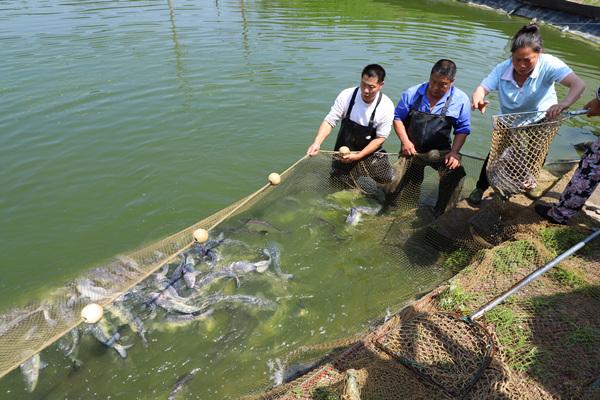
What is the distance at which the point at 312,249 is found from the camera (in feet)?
19.9

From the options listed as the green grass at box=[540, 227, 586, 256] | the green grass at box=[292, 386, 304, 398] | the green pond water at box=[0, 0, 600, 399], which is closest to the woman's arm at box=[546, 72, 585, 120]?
the green grass at box=[540, 227, 586, 256]

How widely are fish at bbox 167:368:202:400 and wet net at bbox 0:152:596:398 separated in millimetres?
688

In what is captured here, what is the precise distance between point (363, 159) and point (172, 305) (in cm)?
346

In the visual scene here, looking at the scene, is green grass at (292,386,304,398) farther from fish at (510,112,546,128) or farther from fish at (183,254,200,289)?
fish at (510,112,546,128)

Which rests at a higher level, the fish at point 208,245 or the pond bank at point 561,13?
the pond bank at point 561,13

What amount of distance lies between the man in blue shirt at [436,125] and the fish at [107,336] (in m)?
4.43

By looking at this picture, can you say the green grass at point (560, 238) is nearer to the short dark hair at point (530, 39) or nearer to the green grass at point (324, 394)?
the short dark hair at point (530, 39)

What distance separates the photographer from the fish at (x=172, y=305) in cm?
484

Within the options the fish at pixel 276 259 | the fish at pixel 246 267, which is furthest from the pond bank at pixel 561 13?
the fish at pixel 246 267

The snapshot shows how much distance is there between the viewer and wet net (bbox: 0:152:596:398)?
10.6ft

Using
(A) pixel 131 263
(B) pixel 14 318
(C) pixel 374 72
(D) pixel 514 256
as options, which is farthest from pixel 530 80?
(B) pixel 14 318

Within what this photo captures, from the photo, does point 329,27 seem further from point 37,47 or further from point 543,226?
point 543,226

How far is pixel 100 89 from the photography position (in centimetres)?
1045

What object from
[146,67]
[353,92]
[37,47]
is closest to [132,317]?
[353,92]
